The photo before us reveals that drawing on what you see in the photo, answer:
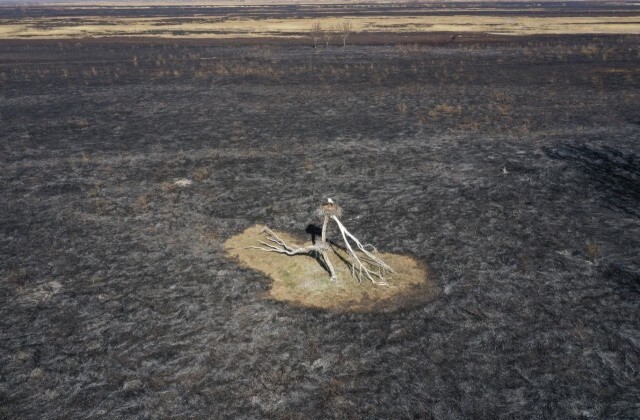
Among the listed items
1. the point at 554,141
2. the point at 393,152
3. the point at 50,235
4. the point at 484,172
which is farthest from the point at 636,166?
the point at 50,235

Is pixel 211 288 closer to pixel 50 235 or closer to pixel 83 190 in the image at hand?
pixel 50 235

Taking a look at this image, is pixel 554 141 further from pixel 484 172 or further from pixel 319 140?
pixel 319 140

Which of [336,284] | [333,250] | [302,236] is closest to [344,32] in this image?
[302,236]

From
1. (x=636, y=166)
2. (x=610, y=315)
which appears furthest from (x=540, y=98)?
(x=610, y=315)

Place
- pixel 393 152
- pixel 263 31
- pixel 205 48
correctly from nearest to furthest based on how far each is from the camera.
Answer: pixel 393 152 < pixel 205 48 < pixel 263 31

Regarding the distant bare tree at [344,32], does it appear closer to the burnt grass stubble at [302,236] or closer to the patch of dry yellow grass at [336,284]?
the burnt grass stubble at [302,236]

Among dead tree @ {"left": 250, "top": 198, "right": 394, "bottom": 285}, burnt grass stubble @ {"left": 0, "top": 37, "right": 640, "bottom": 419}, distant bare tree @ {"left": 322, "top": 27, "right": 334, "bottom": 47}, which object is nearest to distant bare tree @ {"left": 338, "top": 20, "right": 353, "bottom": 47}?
distant bare tree @ {"left": 322, "top": 27, "right": 334, "bottom": 47}

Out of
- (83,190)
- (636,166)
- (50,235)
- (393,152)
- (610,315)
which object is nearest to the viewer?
(610,315)

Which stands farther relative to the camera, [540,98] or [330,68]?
[330,68]
